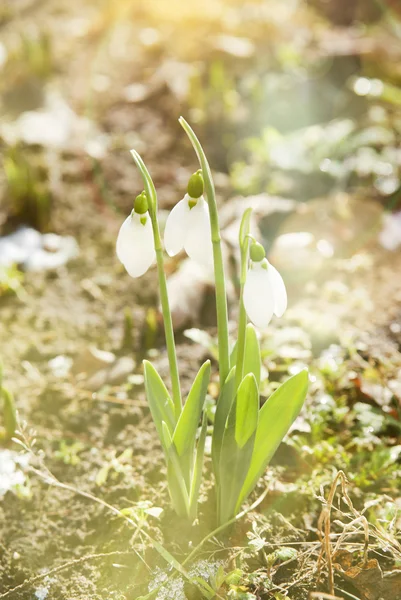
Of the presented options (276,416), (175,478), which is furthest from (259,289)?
(175,478)

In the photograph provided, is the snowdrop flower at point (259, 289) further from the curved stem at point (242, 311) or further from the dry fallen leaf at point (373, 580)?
the dry fallen leaf at point (373, 580)

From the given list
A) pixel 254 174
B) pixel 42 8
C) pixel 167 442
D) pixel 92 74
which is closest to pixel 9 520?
pixel 167 442

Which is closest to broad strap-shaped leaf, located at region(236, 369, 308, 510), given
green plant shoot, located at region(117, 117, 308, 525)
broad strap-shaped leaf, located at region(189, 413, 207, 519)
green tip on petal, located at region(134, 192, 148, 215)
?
green plant shoot, located at region(117, 117, 308, 525)

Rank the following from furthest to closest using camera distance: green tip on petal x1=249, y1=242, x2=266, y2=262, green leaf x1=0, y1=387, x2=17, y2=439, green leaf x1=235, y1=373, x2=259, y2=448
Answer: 1. green leaf x1=0, y1=387, x2=17, y2=439
2. green leaf x1=235, y1=373, x2=259, y2=448
3. green tip on petal x1=249, y1=242, x2=266, y2=262

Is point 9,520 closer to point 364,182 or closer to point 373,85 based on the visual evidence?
point 364,182

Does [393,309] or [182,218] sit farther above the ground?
[182,218]

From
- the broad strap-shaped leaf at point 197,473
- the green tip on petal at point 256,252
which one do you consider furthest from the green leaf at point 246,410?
the green tip on petal at point 256,252

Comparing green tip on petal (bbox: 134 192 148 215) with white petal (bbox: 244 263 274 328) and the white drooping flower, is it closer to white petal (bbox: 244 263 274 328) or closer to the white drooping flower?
the white drooping flower
